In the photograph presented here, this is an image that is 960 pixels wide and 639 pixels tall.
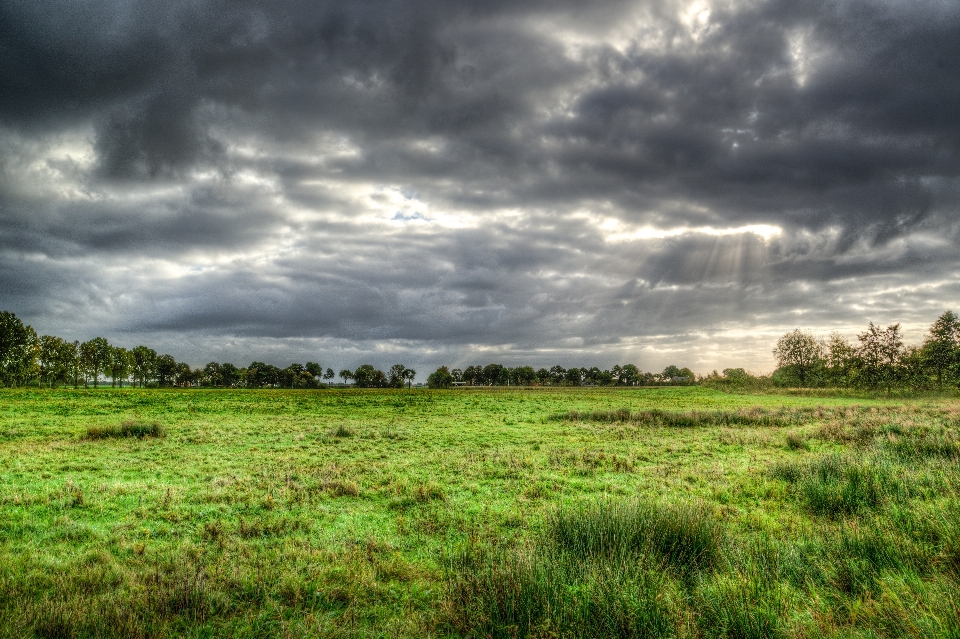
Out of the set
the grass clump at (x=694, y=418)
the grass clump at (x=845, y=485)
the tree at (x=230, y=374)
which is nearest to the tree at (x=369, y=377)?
the tree at (x=230, y=374)

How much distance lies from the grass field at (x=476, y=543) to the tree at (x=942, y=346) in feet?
270

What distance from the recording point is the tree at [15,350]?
8456 centimetres

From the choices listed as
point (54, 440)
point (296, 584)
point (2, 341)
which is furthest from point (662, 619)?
point (2, 341)

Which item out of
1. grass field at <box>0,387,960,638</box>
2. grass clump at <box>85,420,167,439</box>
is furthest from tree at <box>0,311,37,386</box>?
grass field at <box>0,387,960,638</box>

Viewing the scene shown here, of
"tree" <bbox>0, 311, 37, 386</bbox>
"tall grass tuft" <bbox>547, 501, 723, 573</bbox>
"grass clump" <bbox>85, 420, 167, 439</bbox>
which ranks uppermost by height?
"tree" <bbox>0, 311, 37, 386</bbox>

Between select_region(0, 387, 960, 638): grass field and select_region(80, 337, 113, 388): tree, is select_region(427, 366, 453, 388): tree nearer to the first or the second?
select_region(80, 337, 113, 388): tree

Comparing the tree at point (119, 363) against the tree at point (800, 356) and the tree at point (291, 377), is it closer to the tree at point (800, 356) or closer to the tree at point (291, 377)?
the tree at point (291, 377)

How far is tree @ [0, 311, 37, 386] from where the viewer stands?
84.6 metres

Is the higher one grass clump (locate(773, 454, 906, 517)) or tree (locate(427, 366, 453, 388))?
grass clump (locate(773, 454, 906, 517))

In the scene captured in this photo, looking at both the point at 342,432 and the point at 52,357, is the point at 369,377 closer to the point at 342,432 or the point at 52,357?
the point at 52,357

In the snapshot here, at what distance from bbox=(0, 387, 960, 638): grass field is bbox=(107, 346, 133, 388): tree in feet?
476

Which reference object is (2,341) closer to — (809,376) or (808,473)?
(808,473)

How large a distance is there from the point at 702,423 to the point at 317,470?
32.1m

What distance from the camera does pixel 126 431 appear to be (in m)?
26.1
